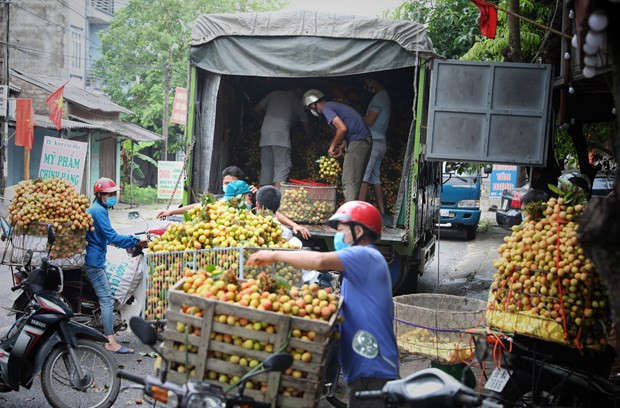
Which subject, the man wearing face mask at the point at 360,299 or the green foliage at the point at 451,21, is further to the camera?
the green foliage at the point at 451,21

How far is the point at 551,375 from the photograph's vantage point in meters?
4.78

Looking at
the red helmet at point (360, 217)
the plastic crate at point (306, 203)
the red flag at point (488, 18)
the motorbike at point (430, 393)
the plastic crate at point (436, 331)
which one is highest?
the red flag at point (488, 18)

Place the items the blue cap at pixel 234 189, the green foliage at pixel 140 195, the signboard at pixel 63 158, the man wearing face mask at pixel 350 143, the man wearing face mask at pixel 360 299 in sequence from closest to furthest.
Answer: the man wearing face mask at pixel 360 299
the blue cap at pixel 234 189
the man wearing face mask at pixel 350 143
the signboard at pixel 63 158
the green foliage at pixel 140 195

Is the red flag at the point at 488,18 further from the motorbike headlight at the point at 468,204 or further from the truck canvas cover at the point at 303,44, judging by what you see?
the motorbike headlight at the point at 468,204

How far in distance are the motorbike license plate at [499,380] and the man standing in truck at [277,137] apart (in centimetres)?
645

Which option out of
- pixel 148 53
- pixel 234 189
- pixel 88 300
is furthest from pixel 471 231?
pixel 148 53

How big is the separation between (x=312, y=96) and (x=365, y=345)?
7117 mm

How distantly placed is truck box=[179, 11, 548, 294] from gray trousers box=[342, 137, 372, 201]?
2.71 feet

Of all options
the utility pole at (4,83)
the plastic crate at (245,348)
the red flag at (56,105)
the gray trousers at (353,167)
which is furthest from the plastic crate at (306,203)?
the red flag at (56,105)

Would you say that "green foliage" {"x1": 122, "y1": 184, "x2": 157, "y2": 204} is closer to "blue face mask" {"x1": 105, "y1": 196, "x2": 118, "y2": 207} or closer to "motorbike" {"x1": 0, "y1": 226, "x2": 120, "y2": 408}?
"blue face mask" {"x1": 105, "y1": 196, "x2": 118, "y2": 207}

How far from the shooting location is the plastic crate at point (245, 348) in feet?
12.4

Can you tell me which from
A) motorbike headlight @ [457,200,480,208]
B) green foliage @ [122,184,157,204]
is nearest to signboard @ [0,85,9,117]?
motorbike headlight @ [457,200,480,208]

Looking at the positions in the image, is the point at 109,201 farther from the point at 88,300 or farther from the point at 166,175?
the point at 166,175

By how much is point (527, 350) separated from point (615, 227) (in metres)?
2.07
